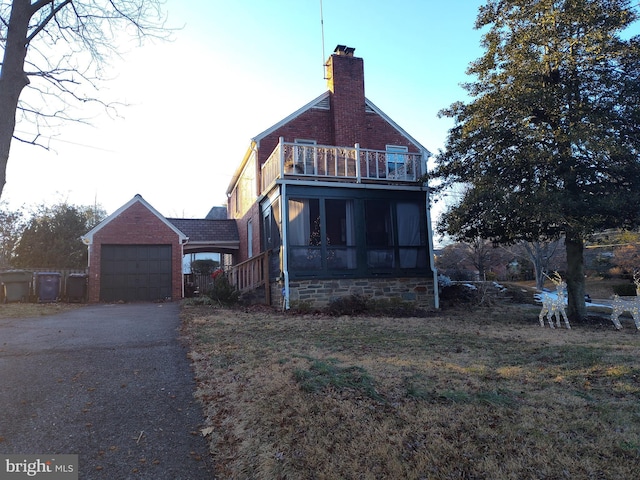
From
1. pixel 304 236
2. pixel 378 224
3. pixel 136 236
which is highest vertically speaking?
pixel 136 236

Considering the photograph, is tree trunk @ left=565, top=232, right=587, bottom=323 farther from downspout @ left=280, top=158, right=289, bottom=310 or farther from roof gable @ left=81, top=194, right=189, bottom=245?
roof gable @ left=81, top=194, right=189, bottom=245

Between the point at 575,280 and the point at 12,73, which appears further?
the point at 575,280

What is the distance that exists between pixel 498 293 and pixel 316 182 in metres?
7.71

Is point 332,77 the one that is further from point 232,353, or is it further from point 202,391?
point 202,391

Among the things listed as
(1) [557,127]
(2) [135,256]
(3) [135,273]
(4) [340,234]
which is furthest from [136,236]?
(1) [557,127]

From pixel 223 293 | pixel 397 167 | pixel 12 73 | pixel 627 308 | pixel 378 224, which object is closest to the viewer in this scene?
pixel 12 73

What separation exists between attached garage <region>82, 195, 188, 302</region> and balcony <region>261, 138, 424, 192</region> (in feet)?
18.2

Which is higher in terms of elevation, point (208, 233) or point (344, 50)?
point (344, 50)

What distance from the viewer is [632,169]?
28.4ft

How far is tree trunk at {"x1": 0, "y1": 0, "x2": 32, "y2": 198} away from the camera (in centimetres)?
450

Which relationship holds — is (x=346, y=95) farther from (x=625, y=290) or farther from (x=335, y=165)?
(x=625, y=290)

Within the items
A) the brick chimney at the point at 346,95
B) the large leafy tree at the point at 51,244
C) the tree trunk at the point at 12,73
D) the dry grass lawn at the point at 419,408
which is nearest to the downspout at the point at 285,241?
the dry grass lawn at the point at 419,408

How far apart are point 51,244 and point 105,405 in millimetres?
21023

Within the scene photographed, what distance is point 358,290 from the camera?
11.7m
